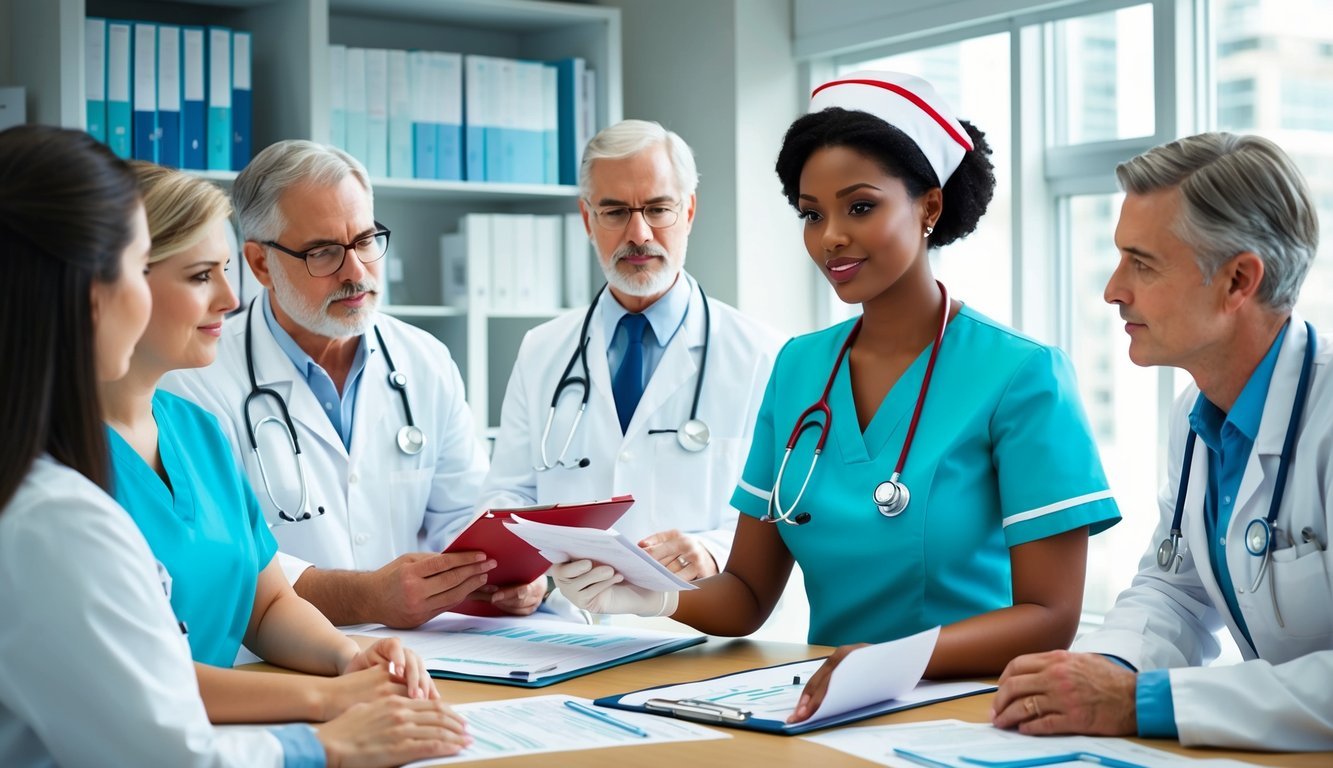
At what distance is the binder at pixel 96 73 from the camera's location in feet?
10.8

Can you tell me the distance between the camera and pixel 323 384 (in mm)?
2533

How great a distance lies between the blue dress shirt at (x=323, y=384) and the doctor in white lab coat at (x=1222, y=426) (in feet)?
4.82

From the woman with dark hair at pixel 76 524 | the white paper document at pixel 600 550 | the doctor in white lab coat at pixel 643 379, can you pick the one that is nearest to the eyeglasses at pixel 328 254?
the doctor in white lab coat at pixel 643 379

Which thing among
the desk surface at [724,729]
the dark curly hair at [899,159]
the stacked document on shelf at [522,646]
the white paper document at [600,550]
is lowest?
the desk surface at [724,729]

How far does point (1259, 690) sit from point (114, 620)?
1148 mm

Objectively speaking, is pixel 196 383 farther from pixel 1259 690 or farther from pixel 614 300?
pixel 1259 690

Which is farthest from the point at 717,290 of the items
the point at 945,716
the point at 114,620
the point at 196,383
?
the point at 114,620

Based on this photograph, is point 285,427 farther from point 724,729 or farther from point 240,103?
point 240,103

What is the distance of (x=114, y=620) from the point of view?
1205mm

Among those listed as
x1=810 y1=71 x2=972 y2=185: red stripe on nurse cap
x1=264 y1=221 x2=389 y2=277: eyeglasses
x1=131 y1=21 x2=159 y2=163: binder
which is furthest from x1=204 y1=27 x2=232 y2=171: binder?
x1=810 y1=71 x2=972 y2=185: red stripe on nurse cap

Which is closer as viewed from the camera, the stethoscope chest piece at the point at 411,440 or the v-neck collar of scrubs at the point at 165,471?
the v-neck collar of scrubs at the point at 165,471

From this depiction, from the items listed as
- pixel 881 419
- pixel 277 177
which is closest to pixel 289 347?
pixel 277 177

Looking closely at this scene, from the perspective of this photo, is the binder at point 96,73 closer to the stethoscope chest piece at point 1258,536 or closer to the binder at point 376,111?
the binder at point 376,111

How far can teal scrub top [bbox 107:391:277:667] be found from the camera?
1.60m
